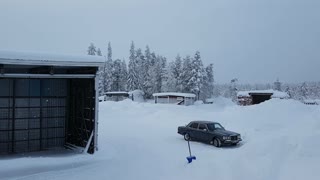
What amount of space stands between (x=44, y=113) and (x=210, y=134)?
31.4ft

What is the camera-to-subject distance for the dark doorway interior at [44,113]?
16.6m

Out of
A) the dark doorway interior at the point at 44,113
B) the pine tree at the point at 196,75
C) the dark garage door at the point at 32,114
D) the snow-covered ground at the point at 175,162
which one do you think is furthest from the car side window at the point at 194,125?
the pine tree at the point at 196,75

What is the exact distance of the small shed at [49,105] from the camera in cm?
1575

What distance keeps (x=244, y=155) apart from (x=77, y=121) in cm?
935

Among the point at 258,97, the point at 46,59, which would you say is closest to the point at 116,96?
the point at 258,97

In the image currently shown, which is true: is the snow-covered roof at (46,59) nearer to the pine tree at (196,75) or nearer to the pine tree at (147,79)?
the pine tree at (196,75)

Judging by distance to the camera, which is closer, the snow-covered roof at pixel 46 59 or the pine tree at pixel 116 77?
the snow-covered roof at pixel 46 59

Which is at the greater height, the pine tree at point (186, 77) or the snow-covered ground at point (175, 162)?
the pine tree at point (186, 77)

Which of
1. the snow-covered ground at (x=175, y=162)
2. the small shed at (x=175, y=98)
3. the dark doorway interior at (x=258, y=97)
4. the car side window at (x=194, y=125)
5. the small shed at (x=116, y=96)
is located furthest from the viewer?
the small shed at (x=116, y=96)

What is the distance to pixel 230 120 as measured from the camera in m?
30.7

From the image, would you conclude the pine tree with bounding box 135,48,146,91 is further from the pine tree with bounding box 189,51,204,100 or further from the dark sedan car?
the dark sedan car

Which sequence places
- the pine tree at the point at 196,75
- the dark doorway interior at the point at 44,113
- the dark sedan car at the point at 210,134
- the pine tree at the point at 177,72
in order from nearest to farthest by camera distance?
the dark doorway interior at the point at 44,113
the dark sedan car at the point at 210,134
the pine tree at the point at 196,75
the pine tree at the point at 177,72

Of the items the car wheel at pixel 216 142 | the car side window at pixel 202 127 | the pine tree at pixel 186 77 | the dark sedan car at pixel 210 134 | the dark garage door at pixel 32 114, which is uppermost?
the pine tree at pixel 186 77

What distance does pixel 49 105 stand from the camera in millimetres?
18016
